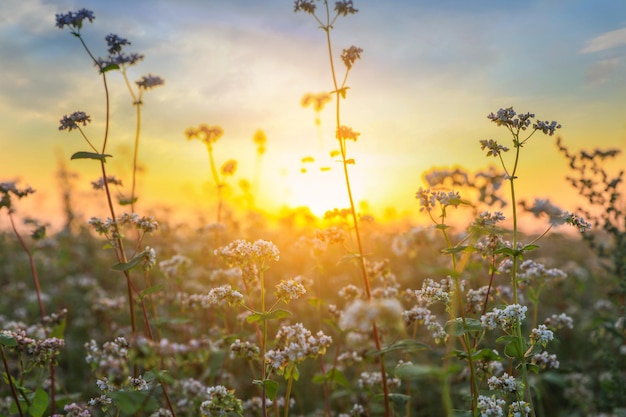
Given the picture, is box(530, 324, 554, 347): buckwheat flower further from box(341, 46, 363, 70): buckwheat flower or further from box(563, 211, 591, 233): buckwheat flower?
box(341, 46, 363, 70): buckwheat flower

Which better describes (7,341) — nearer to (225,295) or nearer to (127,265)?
(127,265)

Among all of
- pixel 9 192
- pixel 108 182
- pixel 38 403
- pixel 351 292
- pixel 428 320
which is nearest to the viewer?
pixel 428 320

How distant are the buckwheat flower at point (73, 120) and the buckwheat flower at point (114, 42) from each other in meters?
0.79

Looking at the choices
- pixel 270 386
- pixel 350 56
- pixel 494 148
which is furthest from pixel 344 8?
pixel 270 386

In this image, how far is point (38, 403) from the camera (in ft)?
17.2

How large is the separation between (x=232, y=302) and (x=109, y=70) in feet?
9.60

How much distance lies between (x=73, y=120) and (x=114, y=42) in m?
1.00

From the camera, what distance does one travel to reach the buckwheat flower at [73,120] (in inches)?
225

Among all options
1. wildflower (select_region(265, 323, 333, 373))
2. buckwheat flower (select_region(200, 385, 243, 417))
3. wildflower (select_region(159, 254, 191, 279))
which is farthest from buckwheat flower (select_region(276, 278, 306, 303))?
wildflower (select_region(159, 254, 191, 279))

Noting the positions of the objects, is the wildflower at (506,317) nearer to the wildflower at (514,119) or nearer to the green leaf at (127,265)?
the wildflower at (514,119)

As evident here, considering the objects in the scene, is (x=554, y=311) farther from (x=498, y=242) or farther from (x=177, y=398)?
(x=177, y=398)

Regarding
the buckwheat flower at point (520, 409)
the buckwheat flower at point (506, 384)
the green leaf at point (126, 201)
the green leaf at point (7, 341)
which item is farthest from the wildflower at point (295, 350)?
the green leaf at point (126, 201)

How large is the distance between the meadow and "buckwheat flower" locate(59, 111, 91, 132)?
2cm

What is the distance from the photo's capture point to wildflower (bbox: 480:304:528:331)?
14.9 ft
